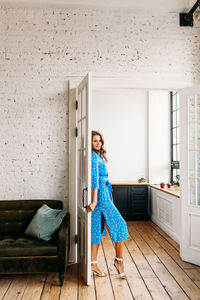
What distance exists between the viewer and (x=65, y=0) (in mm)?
3768

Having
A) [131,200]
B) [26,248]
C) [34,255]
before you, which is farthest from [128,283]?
[131,200]

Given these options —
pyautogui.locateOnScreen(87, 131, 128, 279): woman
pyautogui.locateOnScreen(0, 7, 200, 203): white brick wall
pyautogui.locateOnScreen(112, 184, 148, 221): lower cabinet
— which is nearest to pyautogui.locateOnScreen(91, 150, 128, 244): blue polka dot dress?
pyautogui.locateOnScreen(87, 131, 128, 279): woman

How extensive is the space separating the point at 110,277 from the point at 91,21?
11.4 ft

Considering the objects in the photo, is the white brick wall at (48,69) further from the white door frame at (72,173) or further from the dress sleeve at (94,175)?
the dress sleeve at (94,175)

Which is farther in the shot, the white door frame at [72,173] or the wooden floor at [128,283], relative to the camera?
the white door frame at [72,173]

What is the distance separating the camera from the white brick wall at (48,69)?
375cm

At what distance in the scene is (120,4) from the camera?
3861 mm

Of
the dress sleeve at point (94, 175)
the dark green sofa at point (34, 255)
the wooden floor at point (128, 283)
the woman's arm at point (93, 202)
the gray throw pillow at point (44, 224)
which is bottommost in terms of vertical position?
the wooden floor at point (128, 283)

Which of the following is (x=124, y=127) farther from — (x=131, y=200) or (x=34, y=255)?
(x=34, y=255)

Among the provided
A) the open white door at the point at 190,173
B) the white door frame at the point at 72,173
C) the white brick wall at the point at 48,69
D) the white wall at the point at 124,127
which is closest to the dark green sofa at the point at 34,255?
the white door frame at the point at 72,173

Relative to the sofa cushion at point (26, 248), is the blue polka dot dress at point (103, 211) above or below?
above

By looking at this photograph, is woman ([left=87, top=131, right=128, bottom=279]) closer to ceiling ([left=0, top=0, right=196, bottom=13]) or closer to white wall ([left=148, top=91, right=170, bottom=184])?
ceiling ([left=0, top=0, right=196, bottom=13])

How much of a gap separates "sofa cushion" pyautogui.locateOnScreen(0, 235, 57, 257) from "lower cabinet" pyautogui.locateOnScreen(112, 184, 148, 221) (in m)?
3.17

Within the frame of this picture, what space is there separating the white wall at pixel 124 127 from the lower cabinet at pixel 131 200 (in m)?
0.64
